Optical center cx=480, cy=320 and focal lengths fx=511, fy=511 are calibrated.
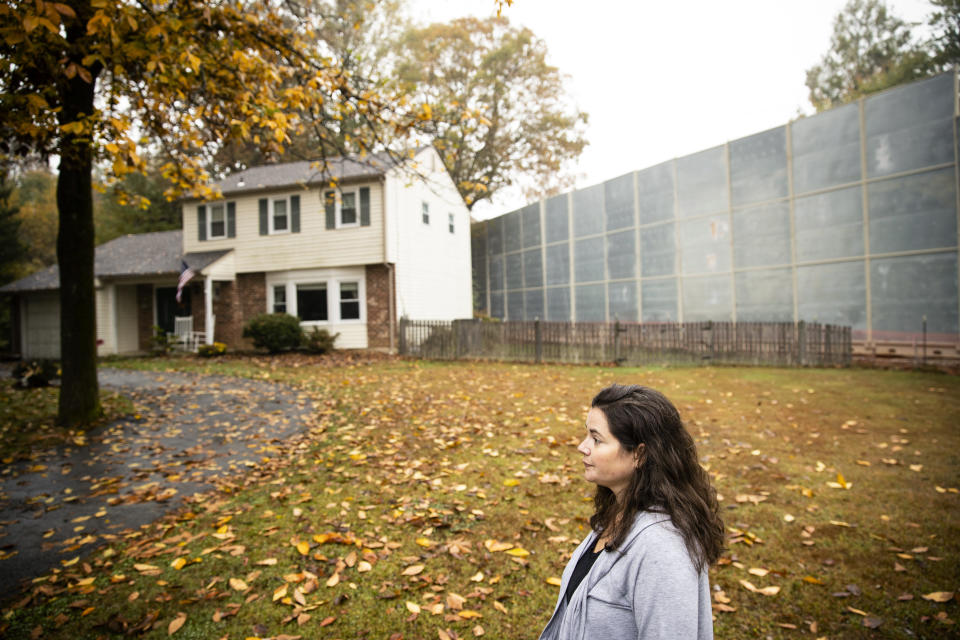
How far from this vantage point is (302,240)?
2156 centimetres

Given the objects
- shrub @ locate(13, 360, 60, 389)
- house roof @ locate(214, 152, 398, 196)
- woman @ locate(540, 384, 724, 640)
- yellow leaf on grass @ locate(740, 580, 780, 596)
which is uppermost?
house roof @ locate(214, 152, 398, 196)

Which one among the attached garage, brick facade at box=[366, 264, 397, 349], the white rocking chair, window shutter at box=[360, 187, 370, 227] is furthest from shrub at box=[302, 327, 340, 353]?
the white rocking chair

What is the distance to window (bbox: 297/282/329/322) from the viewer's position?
71.5 ft

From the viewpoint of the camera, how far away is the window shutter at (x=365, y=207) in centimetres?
2080

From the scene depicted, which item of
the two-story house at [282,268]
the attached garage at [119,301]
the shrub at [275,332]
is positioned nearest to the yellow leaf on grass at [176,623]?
the shrub at [275,332]

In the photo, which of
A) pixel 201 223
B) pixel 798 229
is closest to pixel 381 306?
pixel 201 223

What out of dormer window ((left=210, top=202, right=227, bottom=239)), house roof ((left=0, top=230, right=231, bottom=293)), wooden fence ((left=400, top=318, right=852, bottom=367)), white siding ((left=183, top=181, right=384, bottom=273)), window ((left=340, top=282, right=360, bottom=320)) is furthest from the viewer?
dormer window ((left=210, top=202, right=227, bottom=239))

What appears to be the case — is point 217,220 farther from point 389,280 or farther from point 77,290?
point 77,290

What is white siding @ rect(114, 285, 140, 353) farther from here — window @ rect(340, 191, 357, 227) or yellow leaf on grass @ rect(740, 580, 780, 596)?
yellow leaf on grass @ rect(740, 580, 780, 596)

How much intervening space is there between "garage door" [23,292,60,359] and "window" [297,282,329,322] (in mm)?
12204

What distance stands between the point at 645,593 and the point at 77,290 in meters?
9.80

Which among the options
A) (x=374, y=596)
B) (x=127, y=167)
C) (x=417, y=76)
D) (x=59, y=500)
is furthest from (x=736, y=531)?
(x=417, y=76)

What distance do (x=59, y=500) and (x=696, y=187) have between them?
70.9 feet

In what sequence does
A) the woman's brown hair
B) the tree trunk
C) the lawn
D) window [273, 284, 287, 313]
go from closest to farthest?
the woman's brown hair, the lawn, the tree trunk, window [273, 284, 287, 313]
